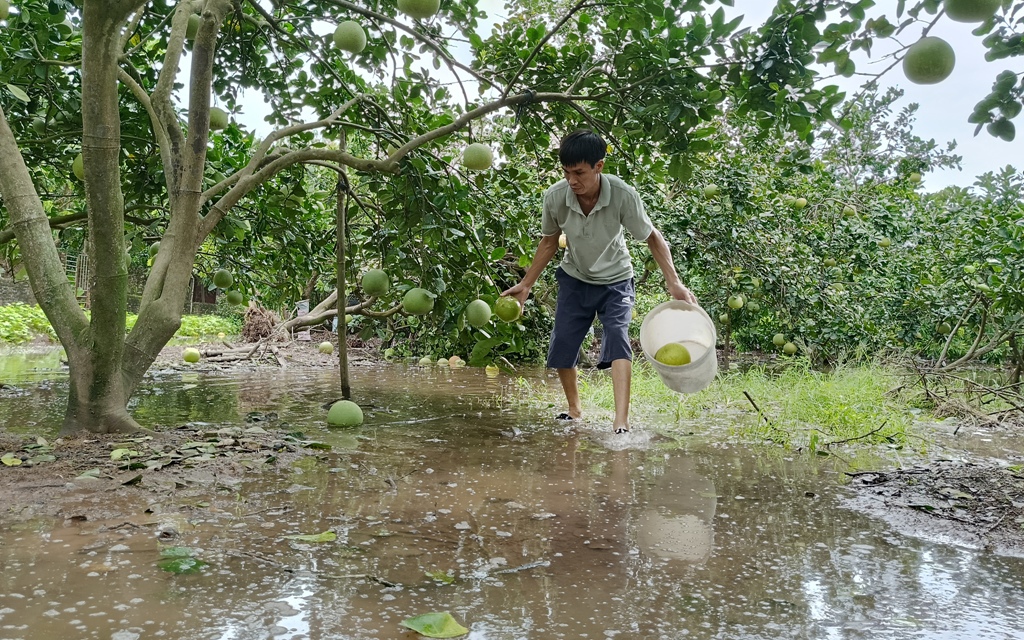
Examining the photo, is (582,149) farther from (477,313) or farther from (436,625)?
(436,625)

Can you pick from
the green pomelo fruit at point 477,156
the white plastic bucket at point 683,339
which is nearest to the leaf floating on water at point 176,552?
the white plastic bucket at point 683,339

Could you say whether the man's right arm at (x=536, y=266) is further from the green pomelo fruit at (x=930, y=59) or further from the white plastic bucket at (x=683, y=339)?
the green pomelo fruit at (x=930, y=59)

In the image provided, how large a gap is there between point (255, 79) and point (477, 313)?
227cm

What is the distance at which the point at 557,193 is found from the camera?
4137mm

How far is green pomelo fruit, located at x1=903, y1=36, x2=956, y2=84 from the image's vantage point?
2.43 meters

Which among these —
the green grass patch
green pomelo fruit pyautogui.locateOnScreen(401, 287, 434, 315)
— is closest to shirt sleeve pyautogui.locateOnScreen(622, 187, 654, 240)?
green pomelo fruit pyautogui.locateOnScreen(401, 287, 434, 315)

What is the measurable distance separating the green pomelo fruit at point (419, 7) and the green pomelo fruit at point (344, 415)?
75.8 inches

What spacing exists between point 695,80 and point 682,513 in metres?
1.86

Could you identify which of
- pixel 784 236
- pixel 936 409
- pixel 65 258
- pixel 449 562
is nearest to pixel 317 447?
pixel 449 562

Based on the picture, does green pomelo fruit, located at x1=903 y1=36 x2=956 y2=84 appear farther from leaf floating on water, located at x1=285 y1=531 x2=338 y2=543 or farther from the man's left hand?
leaf floating on water, located at x1=285 y1=531 x2=338 y2=543

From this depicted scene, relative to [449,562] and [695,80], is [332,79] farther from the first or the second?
[449,562]

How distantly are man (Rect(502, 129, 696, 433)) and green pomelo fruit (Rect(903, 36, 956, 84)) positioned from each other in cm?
149

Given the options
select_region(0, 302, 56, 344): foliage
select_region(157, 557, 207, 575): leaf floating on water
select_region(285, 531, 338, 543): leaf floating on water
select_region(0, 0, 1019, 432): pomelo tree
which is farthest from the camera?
select_region(0, 302, 56, 344): foliage

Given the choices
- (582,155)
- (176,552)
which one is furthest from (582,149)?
(176,552)
